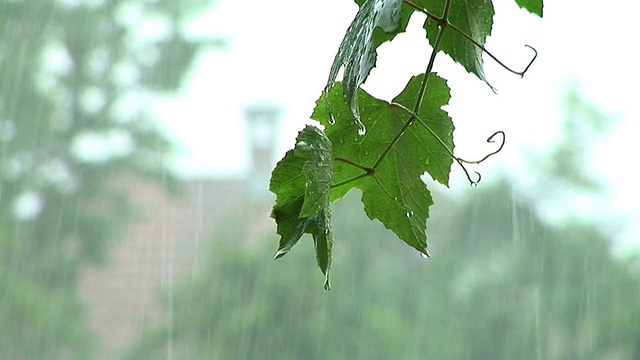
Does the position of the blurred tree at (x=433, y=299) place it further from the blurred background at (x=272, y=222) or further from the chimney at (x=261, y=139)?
the chimney at (x=261, y=139)

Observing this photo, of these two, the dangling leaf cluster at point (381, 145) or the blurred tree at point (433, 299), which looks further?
the blurred tree at point (433, 299)

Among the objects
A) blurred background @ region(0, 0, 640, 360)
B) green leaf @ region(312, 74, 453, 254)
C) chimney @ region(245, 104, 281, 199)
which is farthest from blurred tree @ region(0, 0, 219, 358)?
green leaf @ region(312, 74, 453, 254)

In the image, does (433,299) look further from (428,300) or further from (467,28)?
(467,28)

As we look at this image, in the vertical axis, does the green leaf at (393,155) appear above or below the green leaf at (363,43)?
below

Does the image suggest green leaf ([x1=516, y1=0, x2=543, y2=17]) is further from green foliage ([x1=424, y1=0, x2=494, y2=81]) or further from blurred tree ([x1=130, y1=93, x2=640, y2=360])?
blurred tree ([x1=130, y1=93, x2=640, y2=360])

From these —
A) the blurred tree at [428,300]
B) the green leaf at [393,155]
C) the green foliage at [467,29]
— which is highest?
the green foliage at [467,29]

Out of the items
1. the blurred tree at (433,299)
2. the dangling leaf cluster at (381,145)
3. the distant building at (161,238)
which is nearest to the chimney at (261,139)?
the distant building at (161,238)

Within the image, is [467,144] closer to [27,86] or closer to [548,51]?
[548,51]
